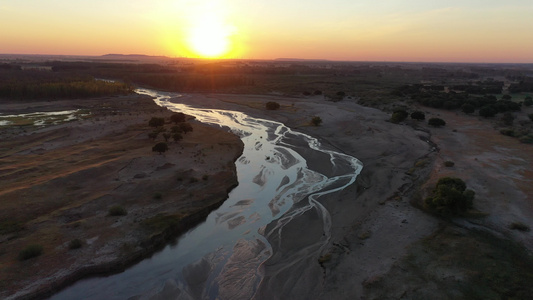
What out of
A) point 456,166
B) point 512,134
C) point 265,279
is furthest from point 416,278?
point 512,134

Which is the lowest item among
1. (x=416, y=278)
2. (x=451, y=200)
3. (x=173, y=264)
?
(x=173, y=264)

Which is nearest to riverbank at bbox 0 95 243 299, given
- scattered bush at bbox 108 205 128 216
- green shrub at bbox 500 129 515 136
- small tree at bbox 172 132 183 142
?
scattered bush at bbox 108 205 128 216

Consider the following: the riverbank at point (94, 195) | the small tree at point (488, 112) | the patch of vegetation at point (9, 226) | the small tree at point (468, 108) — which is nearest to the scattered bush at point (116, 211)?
the riverbank at point (94, 195)

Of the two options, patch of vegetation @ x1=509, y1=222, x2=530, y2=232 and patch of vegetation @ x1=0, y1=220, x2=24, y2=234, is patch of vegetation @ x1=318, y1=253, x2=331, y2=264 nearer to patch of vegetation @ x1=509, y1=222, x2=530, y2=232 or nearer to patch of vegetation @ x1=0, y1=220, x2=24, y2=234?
patch of vegetation @ x1=509, y1=222, x2=530, y2=232

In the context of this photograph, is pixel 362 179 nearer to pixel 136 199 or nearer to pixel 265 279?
pixel 265 279

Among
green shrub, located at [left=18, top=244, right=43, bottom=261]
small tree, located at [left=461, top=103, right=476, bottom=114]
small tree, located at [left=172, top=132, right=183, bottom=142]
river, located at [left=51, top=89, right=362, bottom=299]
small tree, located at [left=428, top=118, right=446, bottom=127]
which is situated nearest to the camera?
river, located at [left=51, top=89, right=362, bottom=299]

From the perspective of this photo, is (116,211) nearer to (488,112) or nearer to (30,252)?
(30,252)

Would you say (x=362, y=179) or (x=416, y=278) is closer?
(x=416, y=278)
